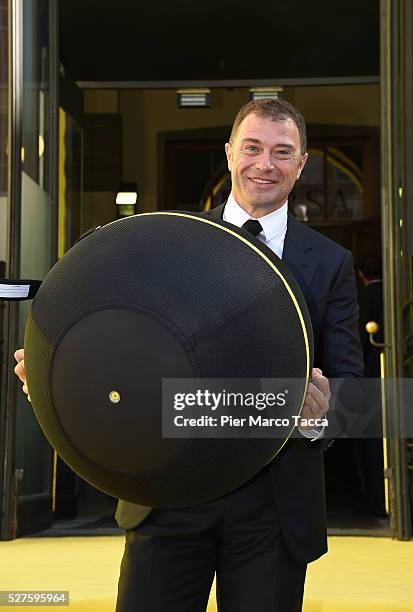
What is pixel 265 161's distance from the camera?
167 cm

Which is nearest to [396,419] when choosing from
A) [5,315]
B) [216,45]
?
[5,315]

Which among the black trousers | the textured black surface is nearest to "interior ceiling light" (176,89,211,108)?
the black trousers

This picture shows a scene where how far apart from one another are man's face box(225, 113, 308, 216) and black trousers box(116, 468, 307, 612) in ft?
1.57

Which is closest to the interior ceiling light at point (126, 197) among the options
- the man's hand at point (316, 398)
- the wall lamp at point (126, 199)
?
the wall lamp at point (126, 199)

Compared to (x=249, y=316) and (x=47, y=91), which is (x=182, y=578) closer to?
(x=249, y=316)

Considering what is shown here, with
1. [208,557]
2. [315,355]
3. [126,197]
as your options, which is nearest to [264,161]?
[315,355]

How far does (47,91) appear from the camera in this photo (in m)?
5.17

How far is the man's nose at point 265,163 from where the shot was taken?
1.67 metres

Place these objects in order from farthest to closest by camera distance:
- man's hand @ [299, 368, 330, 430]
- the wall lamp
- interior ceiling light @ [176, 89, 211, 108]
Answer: the wall lamp
interior ceiling light @ [176, 89, 211, 108]
man's hand @ [299, 368, 330, 430]

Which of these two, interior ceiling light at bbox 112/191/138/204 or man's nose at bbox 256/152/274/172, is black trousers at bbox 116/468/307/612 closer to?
man's nose at bbox 256/152/274/172

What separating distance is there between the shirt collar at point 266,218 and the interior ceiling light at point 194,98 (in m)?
5.28

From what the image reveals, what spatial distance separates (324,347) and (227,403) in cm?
66

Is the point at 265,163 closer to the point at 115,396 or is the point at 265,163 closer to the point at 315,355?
the point at 315,355

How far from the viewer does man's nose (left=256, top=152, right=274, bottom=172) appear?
1.67 m
